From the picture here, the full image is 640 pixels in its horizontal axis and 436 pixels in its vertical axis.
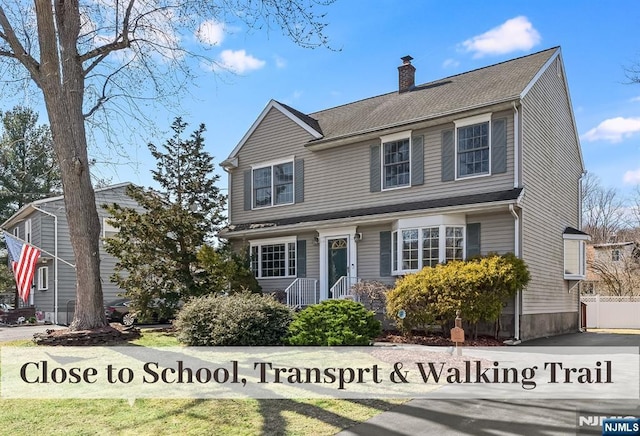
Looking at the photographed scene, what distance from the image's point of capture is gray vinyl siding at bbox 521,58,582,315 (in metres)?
13.1

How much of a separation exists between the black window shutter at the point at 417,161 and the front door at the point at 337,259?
2.87 meters

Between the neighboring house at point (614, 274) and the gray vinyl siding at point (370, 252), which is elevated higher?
the gray vinyl siding at point (370, 252)

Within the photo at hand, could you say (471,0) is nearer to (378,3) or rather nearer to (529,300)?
(378,3)

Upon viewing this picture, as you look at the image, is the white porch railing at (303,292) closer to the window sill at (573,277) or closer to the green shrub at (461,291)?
the green shrub at (461,291)

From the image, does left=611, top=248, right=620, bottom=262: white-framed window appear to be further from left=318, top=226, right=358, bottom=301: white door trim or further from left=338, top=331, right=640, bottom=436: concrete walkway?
left=338, top=331, right=640, bottom=436: concrete walkway

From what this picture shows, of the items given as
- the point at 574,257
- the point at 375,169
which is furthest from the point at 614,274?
the point at 375,169

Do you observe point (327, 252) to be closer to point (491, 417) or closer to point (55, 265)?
point (491, 417)

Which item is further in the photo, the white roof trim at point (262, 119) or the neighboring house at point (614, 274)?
the neighboring house at point (614, 274)

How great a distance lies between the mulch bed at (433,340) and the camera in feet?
37.5

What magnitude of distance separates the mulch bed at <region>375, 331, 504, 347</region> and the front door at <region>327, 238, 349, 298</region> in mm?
3339

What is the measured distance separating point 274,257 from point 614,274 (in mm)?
18637

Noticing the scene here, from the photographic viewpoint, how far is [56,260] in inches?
857

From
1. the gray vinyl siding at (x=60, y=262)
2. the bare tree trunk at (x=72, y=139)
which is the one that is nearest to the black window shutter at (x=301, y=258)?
the bare tree trunk at (x=72, y=139)

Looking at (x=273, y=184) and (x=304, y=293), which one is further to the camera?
(x=273, y=184)
